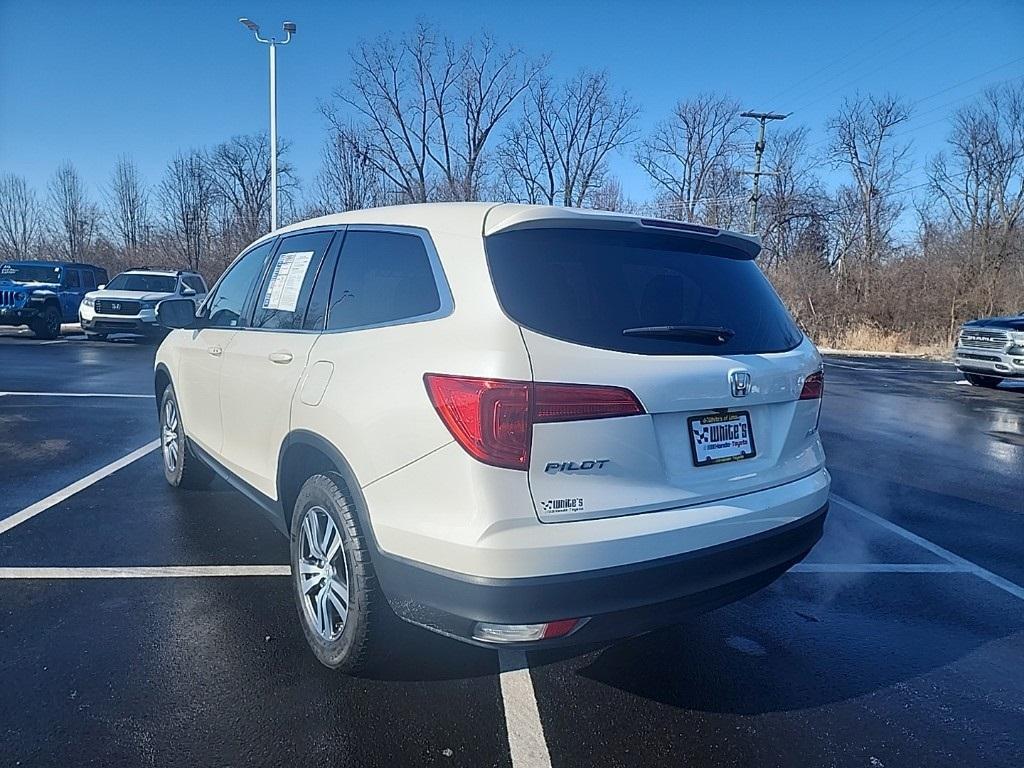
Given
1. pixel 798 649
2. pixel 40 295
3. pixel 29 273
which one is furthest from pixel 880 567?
pixel 29 273

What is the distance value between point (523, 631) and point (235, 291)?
3.12 metres

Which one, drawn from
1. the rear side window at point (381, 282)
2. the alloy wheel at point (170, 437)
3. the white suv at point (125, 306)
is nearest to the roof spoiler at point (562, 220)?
the rear side window at point (381, 282)

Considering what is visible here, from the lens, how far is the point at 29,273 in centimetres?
1841

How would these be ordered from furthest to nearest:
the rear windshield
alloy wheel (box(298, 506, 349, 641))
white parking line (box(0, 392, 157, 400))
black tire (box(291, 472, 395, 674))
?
white parking line (box(0, 392, 157, 400)) → alloy wheel (box(298, 506, 349, 641)) → black tire (box(291, 472, 395, 674)) → the rear windshield

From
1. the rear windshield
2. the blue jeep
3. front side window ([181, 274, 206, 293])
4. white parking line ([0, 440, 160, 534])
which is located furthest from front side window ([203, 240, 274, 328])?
the blue jeep

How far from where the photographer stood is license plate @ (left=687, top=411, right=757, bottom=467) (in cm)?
245

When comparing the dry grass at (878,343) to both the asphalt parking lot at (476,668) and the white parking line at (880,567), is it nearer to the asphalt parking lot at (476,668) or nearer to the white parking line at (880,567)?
the white parking line at (880,567)

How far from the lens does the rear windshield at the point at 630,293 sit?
7.70 feet

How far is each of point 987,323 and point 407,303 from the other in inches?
584

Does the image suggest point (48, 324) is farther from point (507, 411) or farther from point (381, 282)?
point (507, 411)

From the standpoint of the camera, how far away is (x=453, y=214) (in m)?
2.70

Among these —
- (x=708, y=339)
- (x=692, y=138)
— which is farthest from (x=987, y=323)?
(x=692, y=138)

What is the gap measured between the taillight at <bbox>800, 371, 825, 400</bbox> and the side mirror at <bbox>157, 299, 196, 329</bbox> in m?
3.77

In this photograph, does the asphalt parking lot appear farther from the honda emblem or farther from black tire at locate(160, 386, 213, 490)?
the honda emblem
